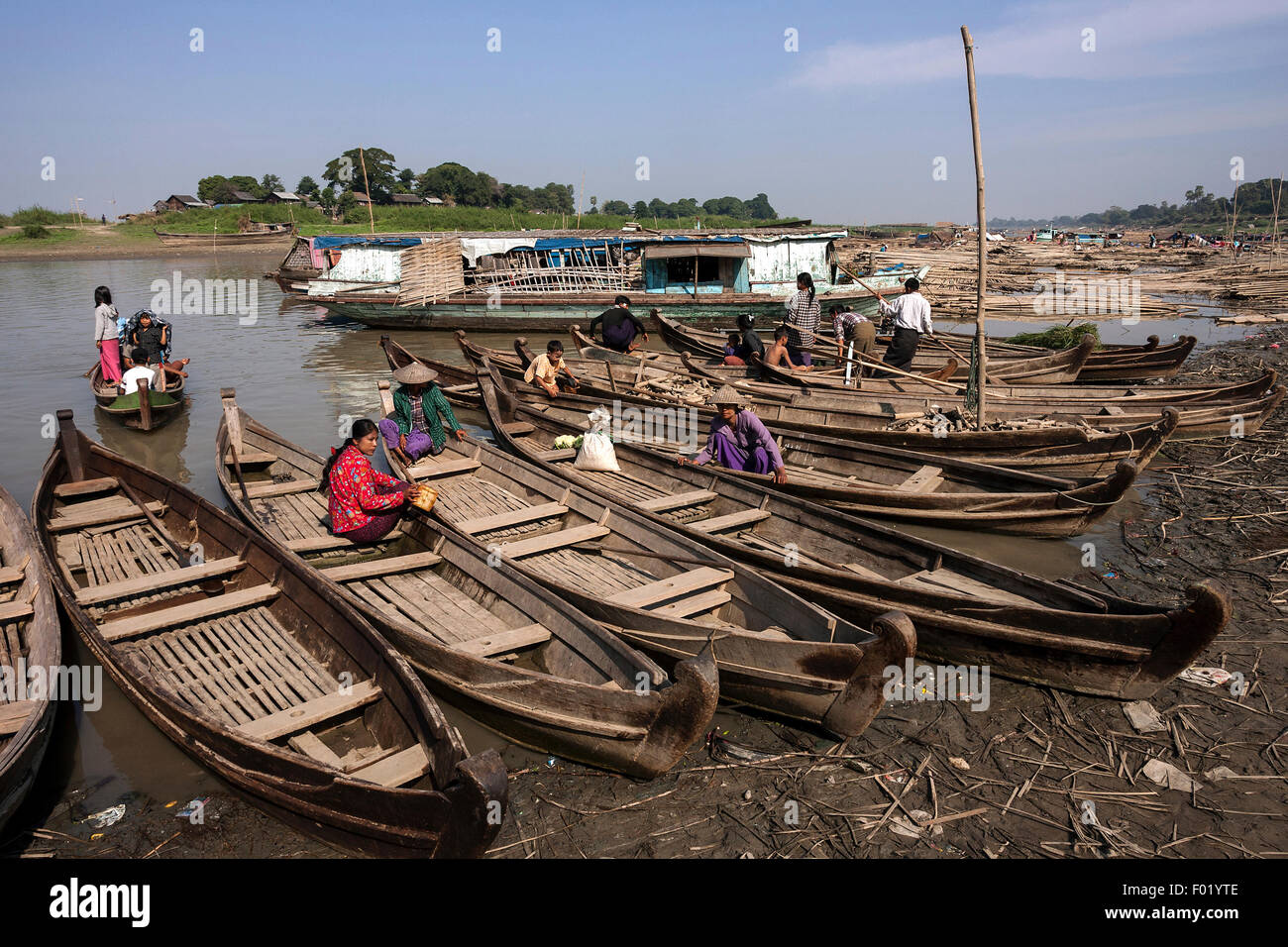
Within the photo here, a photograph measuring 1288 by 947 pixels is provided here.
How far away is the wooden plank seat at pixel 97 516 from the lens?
6.79m

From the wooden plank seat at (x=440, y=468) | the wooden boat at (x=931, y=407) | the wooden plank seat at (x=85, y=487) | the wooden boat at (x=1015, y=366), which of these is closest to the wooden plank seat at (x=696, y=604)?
the wooden plank seat at (x=440, y=468)

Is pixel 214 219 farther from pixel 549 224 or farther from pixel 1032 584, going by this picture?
pixel 1032 584

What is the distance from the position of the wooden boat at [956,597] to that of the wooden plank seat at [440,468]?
127cm

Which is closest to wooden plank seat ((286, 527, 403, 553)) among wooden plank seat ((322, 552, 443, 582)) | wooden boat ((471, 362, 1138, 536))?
wooden plank seat ((322, 552, 443, 582))

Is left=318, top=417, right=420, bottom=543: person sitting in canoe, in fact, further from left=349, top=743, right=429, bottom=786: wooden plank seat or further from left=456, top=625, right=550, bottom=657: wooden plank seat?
left=349, top=743, right=429, bottom=786: wooden plank seat

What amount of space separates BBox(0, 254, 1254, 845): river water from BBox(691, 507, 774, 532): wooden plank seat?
88.0 inches

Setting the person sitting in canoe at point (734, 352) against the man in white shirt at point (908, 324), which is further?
the person sitting in canoe at point (734, 352)

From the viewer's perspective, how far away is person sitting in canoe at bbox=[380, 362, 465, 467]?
7.90m

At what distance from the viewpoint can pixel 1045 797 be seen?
4.13 meters

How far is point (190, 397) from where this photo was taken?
47.0 feet

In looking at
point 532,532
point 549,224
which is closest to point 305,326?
point 532,532

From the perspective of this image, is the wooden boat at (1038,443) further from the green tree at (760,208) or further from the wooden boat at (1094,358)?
the green tree at (760,208)

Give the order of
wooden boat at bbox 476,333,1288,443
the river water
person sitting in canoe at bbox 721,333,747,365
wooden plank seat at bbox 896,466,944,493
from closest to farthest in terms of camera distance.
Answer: the river water, wooden plank seat at bbox 896,466,944,493, wooden boat at bbox 476,333,1288,443, person sitting in canoe at bbox 721,333,747,365

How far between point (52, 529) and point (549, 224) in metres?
47.8
